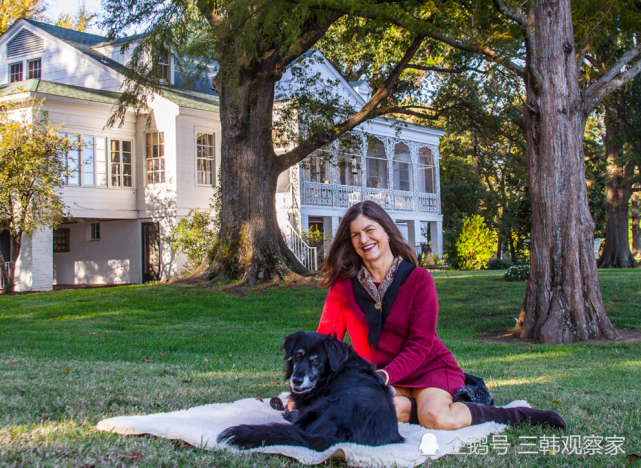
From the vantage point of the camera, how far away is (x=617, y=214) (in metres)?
25.0

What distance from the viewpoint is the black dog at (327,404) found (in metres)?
3.04

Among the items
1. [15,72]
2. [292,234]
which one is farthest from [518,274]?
[15,72]

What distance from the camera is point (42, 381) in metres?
5.01

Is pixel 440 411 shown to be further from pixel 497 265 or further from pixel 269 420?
pixel 497 265

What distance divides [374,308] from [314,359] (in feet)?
2.54

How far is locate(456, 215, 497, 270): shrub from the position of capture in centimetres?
2558

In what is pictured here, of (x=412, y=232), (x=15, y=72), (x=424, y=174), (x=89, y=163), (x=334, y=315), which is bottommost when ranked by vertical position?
(x=334, y=315)

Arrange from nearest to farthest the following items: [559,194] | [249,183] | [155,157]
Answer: [559,194]
[249,183]
[155,157]

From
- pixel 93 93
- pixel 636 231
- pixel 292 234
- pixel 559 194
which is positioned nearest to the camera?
pixel 559 194

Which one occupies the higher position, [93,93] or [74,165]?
[93,93]

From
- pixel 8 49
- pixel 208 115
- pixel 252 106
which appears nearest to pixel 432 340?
pixel 252 106

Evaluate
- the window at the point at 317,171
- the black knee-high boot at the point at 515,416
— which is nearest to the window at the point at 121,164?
the window at the point at 317,171

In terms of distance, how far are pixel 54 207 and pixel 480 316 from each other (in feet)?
38.2

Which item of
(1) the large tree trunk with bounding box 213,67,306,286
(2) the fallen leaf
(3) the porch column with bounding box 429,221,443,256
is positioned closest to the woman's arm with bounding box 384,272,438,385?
(2) the fallen leaf
